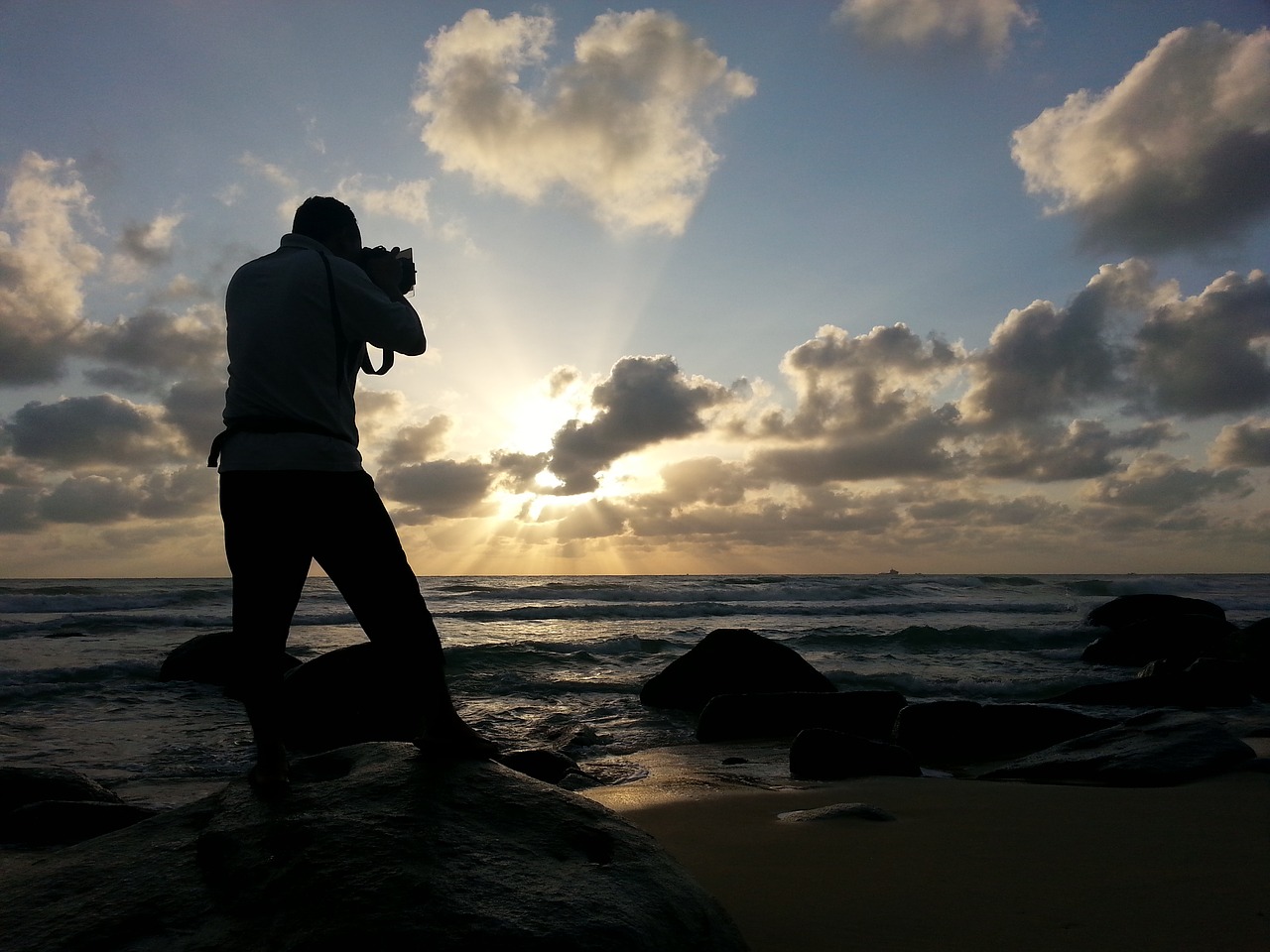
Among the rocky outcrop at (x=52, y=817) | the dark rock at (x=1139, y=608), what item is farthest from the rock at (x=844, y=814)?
the dark rock at (x=1139, y=608)

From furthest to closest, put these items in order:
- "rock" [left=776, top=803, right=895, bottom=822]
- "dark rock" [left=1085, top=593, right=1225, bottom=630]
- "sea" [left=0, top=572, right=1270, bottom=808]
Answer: "dark rock" [left=1085, top=593, right=1225, bottom=630] < "sea" [left=0, top=572, right=1270, bottom=808] < "rock" [left=776, top=803, right=895, bottom=822]

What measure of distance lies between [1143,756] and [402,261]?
5569 mm

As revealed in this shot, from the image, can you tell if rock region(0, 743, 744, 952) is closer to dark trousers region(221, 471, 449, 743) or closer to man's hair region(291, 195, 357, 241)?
dark trousers region(221, 471, 449, 743)

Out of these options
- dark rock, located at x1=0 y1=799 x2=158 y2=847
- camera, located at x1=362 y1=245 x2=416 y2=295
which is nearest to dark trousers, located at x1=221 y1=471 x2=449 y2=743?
camera, located at x1=362 y1=245 x2=416 y2=295

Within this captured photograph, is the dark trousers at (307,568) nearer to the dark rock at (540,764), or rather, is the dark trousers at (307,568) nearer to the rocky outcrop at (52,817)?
the rocky outcrop at (52,817)

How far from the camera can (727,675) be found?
35.9ft

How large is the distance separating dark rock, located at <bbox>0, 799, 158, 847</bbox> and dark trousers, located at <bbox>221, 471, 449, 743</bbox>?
2375 millimetres

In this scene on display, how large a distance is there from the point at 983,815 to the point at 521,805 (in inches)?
113

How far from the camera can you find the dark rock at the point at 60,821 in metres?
4.45

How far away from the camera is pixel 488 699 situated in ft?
36.0

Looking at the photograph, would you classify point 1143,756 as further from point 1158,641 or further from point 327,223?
point 1158,641

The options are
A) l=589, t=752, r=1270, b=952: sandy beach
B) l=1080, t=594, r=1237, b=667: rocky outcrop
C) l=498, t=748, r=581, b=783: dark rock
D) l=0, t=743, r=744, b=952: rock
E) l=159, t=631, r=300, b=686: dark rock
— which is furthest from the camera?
l=1080, t=594, r=1237, b=667: rocky outcrop

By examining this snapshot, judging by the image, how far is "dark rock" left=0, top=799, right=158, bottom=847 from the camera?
4.45 m

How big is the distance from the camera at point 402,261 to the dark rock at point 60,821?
3331mm
